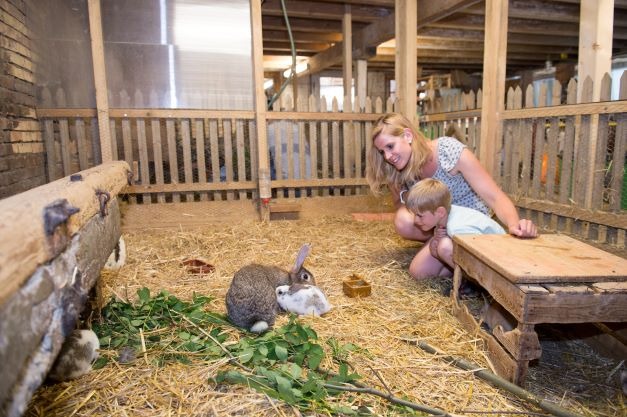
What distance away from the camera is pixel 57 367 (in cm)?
183

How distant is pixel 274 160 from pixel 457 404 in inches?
173

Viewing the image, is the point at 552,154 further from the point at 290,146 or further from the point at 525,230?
the point at 290,146

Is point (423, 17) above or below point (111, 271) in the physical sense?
above

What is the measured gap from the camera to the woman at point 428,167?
10.2 feet

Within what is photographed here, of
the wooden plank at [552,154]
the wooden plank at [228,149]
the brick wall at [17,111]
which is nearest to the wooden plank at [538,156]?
the wooden plank at [552,154]

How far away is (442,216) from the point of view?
9.60 feet

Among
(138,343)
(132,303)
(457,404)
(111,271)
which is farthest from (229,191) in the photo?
(457,404)

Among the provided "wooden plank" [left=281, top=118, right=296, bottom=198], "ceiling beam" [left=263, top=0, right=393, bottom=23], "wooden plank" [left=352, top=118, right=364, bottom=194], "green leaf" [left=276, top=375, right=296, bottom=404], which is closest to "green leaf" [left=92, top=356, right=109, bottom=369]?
"green leaf" [left=276, top=375, right=296, bottom=404]

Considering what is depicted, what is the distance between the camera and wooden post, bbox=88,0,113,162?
4.75 meters

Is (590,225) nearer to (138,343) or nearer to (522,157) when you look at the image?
(522,157)

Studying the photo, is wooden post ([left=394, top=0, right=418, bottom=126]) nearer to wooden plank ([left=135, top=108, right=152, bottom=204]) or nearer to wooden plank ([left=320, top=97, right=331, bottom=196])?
wooden plank ([left=320, top=97, right=331, bottom=196])

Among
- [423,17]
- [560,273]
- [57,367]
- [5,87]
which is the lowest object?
[57,367]

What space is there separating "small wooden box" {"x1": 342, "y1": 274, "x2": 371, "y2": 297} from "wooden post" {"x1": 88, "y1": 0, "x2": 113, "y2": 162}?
11.1ft

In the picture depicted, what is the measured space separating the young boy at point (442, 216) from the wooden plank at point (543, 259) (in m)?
0.30
